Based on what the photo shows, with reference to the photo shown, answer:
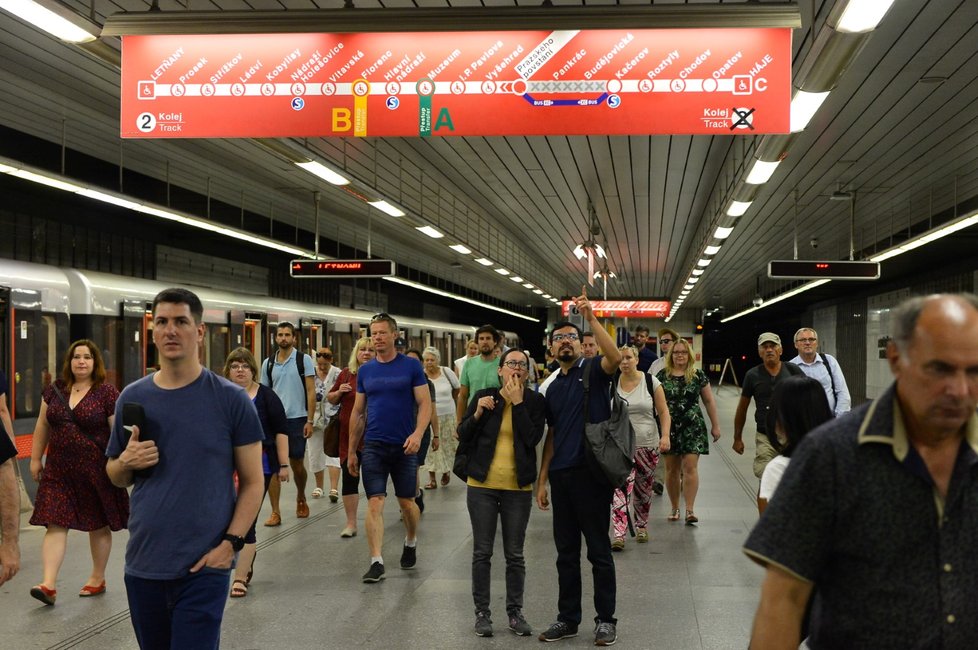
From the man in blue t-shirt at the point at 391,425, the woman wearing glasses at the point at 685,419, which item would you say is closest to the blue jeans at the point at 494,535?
the man in blue t-shirt at the point at 391,425

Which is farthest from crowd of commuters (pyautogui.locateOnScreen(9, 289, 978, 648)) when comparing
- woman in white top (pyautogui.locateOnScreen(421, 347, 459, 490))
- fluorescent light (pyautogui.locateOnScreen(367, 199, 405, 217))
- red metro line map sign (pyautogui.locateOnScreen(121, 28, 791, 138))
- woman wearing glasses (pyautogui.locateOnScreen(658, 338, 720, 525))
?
fluorescent light (pyautogui.locateOnScreen(367, 199, 405, 217))

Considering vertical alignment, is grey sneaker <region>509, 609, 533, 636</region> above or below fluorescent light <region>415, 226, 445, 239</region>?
below

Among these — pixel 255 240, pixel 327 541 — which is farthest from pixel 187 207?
pixel 327 541

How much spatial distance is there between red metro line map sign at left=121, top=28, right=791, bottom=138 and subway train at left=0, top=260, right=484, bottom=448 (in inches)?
65.6

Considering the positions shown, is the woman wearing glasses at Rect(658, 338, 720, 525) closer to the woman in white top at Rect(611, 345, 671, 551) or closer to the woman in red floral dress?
the woman in white top at Rect(611, 345, 671, 551)

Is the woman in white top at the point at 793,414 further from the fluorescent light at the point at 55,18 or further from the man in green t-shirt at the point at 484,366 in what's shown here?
the man in green t-shirt at the point at 484,366

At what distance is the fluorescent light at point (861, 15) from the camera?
15.7 ft

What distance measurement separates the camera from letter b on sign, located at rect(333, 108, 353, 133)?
19.6 ft

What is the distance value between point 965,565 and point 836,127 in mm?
9944

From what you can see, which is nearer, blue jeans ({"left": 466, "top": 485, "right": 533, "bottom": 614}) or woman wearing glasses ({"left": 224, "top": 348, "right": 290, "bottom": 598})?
blue jeans ({"left": 466, "top": 485, "right": 533, "bottom": 614})

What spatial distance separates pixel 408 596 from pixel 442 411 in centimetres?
489

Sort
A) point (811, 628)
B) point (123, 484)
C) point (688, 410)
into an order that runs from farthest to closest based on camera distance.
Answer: point (688, 410) < point (123, 484) < point (811, 628)

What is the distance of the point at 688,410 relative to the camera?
873cm

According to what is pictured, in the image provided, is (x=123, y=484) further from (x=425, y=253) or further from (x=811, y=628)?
(x=425, y=253)
